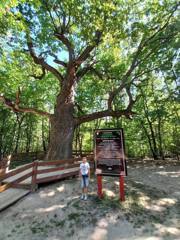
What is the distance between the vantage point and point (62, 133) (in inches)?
372

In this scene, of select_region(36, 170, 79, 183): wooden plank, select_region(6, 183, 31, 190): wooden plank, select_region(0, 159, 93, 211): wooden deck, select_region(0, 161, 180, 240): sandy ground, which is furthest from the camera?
select_region(36, 170, 79, 183): wooden plank

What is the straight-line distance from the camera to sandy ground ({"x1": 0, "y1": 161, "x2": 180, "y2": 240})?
3879mm

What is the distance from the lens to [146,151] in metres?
24.2

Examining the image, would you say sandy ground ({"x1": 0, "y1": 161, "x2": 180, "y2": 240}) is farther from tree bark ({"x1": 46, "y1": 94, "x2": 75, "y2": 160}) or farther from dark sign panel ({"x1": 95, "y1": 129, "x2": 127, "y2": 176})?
tree bark ({"x1": 46, "y1": 94, "x2": 75, "y2": 160})

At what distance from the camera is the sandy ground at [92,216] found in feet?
12.7

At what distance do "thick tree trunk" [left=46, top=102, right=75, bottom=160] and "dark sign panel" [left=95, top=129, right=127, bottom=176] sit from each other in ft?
12.0

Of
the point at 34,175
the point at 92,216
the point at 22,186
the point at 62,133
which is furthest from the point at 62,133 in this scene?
the point at 92,216

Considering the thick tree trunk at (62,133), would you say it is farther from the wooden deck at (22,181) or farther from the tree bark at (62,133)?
the wooden deck at (22,181)

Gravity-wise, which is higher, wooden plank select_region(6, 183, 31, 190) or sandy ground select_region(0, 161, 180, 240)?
wooden plank select_region(6, 183, 31, 190)

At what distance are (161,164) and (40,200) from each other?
10.4 metres

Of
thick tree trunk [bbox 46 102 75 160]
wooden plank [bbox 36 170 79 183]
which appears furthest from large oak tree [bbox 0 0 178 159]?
wooden plank [bbox 36 170 79 183]

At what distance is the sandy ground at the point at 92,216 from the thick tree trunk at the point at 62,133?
9.77 ft

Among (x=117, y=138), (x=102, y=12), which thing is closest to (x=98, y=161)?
(x=117, y=138)

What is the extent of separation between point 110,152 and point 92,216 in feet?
6.51
